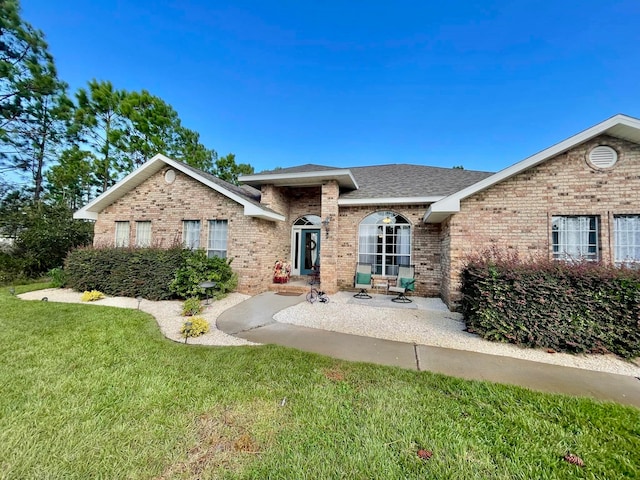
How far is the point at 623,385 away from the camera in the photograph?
3.43 meters

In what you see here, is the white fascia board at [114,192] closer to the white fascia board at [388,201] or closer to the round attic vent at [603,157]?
the white fascia board at [388,201]

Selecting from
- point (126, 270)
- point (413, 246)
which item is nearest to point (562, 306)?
point (413, 246)

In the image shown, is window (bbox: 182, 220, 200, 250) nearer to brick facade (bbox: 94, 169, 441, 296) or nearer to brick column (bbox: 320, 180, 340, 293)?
brick facade (bbox: 94, 169, 441, 296)

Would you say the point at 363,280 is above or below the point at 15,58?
below

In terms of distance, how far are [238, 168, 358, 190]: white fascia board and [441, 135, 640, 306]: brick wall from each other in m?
4.25

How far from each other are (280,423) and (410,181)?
10.6 m

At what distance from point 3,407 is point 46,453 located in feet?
4.02

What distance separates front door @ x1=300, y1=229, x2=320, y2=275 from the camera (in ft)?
39.7

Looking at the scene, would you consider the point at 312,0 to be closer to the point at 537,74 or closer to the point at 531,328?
the point at 537,74

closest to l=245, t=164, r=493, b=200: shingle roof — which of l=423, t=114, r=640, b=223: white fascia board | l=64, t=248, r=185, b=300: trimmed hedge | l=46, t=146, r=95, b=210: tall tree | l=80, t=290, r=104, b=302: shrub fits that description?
l=423, t=114, r=640, b=223: white fascia board

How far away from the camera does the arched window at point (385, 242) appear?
991 cm

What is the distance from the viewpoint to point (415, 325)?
19.5ft

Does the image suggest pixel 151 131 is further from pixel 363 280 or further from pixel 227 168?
pixel 363 280

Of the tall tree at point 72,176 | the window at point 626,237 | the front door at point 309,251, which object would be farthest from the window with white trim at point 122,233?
the window at point 626,237
